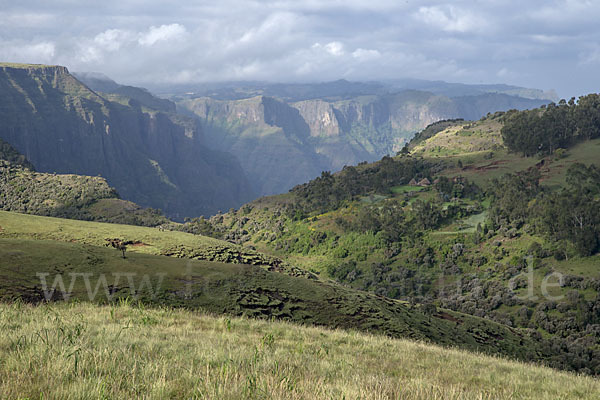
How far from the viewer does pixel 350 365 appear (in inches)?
327

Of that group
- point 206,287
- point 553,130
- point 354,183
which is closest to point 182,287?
point 206,287

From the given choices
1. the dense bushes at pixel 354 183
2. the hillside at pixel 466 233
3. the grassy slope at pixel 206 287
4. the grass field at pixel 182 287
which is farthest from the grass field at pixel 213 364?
the dense bushes at pixel 354 183

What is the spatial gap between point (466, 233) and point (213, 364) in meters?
81.6

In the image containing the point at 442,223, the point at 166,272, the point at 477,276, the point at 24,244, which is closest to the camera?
the point at 24,244

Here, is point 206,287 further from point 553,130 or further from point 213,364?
point 553,130

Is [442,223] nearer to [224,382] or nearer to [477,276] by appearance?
[477,276]

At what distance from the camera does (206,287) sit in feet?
57.3

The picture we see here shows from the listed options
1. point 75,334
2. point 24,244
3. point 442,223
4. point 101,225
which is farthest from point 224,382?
point 442,223

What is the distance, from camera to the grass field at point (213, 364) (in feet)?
17.9

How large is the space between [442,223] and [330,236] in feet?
80.7

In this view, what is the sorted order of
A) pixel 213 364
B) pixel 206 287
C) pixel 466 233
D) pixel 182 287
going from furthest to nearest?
pixel 466 233
pixel 206 287
pixel 182 287
pixel 213 364

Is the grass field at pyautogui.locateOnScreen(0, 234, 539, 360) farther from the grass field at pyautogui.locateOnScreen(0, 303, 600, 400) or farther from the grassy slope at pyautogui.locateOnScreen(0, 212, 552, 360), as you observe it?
the grass field at pyautogui.locateOnScreen(0, 303, 600, 400)

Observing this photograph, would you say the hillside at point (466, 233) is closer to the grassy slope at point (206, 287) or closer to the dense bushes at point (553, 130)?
the dense bushes at point (553, 130)

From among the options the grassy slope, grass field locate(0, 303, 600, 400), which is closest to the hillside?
the grassy slope
